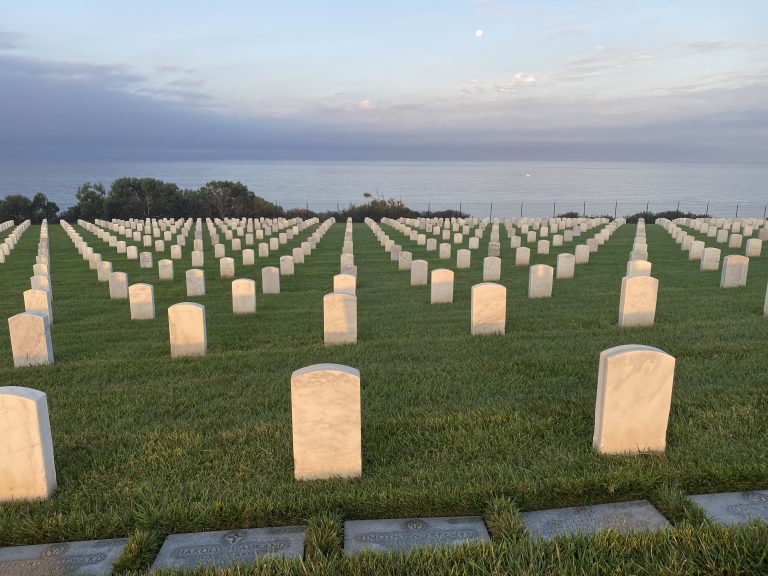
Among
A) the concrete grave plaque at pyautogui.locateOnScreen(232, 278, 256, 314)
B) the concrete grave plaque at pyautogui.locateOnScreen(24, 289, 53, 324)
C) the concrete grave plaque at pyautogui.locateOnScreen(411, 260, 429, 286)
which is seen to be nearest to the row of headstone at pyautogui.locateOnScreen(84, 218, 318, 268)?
the concrete grave plaque at pyautogui.locateOnScreen(24, 289, 53, 324)

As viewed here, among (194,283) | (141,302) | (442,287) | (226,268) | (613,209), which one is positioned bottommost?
(613,209)

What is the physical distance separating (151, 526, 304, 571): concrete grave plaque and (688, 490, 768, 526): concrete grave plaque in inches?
105

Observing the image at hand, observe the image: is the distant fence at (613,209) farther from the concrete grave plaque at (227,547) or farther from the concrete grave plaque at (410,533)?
the concrete grave plaque at (227,547)

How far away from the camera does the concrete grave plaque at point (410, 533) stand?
353 cm

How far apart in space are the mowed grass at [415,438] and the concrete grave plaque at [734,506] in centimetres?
13

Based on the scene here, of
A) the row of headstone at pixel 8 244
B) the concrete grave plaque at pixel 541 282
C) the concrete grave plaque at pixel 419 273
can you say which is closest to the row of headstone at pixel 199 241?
the row of headstone at pixel 8 244

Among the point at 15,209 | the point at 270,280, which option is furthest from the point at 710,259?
the point at 15,209

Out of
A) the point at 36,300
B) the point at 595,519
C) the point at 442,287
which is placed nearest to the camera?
the point at 595,519

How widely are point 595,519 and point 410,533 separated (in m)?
1.22

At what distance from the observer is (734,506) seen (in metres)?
3.88

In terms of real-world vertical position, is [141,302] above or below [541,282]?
below

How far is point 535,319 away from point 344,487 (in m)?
6.58

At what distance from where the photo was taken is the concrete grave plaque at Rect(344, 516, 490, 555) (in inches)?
139

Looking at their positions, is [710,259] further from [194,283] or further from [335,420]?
[335,420]
